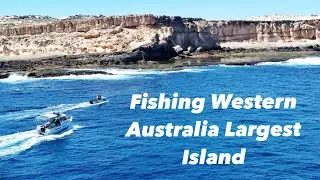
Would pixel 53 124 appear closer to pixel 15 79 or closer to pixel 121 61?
pixel 15 79

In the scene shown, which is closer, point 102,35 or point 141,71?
point 141,71

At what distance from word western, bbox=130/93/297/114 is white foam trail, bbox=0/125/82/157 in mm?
16401

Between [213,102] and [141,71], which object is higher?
[141,71]

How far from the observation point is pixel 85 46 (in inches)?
5369

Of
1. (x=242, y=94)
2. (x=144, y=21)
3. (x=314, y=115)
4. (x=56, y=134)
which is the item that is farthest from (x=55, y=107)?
(x=144, y=21)

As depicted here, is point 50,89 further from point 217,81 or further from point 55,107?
point 217,81

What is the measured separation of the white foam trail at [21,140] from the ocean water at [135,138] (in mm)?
86

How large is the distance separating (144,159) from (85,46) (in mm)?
95181

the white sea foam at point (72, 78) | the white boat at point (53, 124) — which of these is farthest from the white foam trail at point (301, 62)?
the white boat at point (53, 124)

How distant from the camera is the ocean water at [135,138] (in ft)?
135

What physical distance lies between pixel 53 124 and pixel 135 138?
8.94 metres

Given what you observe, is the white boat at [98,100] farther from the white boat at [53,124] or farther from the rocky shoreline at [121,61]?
the rocky shoreline at [121,61]

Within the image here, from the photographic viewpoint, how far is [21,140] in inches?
2040

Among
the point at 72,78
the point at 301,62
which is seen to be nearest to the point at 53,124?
the point at 72,78
